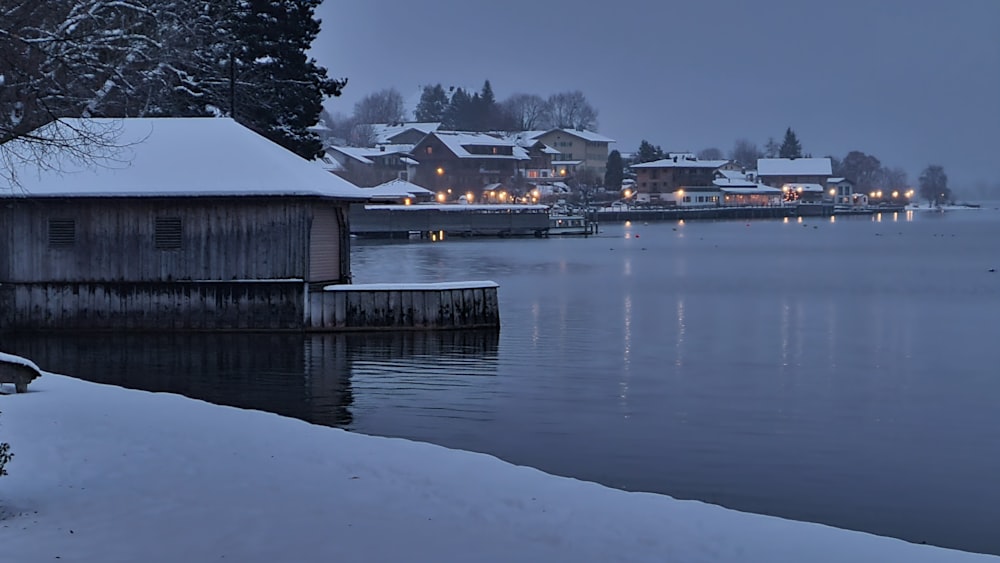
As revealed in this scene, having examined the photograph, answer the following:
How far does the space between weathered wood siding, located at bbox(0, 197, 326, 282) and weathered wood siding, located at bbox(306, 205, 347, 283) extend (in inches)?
16.8

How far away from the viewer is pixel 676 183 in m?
191

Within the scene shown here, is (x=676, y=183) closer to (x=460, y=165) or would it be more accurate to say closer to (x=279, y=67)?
(x=460, y=165)

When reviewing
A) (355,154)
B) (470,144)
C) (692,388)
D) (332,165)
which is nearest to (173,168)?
(692,388)

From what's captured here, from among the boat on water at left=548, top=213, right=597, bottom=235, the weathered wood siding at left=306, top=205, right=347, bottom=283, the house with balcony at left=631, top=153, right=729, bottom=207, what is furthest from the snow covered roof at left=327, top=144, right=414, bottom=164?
the weathered wood siding at left=306, top=205, right=347, bottom=283

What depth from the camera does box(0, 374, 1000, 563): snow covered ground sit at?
33.6 feet

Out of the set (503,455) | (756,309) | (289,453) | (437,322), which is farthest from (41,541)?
(756,309)

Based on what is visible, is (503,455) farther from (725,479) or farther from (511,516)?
(511,516)

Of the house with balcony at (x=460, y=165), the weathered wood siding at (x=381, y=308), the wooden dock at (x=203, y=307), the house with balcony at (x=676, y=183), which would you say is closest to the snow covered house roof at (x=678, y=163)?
the house with balcony at (x=676, y=183)

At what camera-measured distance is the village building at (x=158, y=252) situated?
97.0ft

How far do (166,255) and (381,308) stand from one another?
5812 millimetres

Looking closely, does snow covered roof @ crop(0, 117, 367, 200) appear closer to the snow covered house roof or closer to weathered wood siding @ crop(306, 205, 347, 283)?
weathered wood siding @ crop(306, 205, 347, 283)

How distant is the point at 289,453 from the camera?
14.2m

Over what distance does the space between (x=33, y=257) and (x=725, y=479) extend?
68.4ft

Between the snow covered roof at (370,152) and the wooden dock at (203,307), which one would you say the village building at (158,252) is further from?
the snow covered roof at (370,152)
